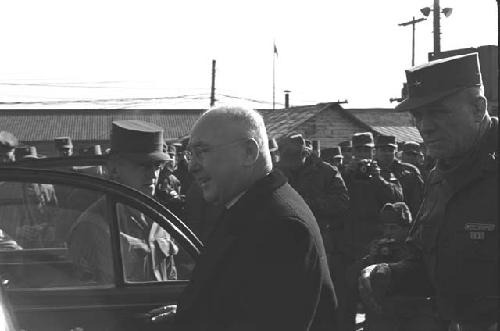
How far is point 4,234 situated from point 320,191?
4.11 m

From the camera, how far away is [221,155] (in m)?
2.68

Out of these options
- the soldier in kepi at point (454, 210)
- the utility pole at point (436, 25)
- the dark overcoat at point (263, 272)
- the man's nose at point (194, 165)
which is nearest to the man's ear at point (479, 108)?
the soldier in kepi at point (454, 210)

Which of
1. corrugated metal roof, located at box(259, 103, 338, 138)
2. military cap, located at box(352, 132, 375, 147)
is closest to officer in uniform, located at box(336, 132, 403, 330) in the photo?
military cap, located at box(352, 132, 375, 147)

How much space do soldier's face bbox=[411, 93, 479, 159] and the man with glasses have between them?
708 mm

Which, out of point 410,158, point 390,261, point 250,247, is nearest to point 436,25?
point 410,158

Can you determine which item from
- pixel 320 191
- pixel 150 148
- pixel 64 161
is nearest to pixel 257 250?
pixel 64 161

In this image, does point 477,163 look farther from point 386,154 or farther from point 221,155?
point 386,154

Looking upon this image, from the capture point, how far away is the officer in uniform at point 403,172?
7.75 m

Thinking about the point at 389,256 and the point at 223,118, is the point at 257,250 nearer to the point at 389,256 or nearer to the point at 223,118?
the point at 223,118

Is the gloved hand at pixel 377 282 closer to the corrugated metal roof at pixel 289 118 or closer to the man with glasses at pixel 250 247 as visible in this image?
the man with glasses at pixel 250 247

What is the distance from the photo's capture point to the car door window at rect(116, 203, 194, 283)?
3.91 meters

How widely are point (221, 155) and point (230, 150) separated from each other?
4 cm

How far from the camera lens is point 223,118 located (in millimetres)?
2693

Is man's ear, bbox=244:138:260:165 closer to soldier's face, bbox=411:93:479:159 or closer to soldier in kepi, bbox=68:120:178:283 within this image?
soldier's face, bbox=411:93:479:159
